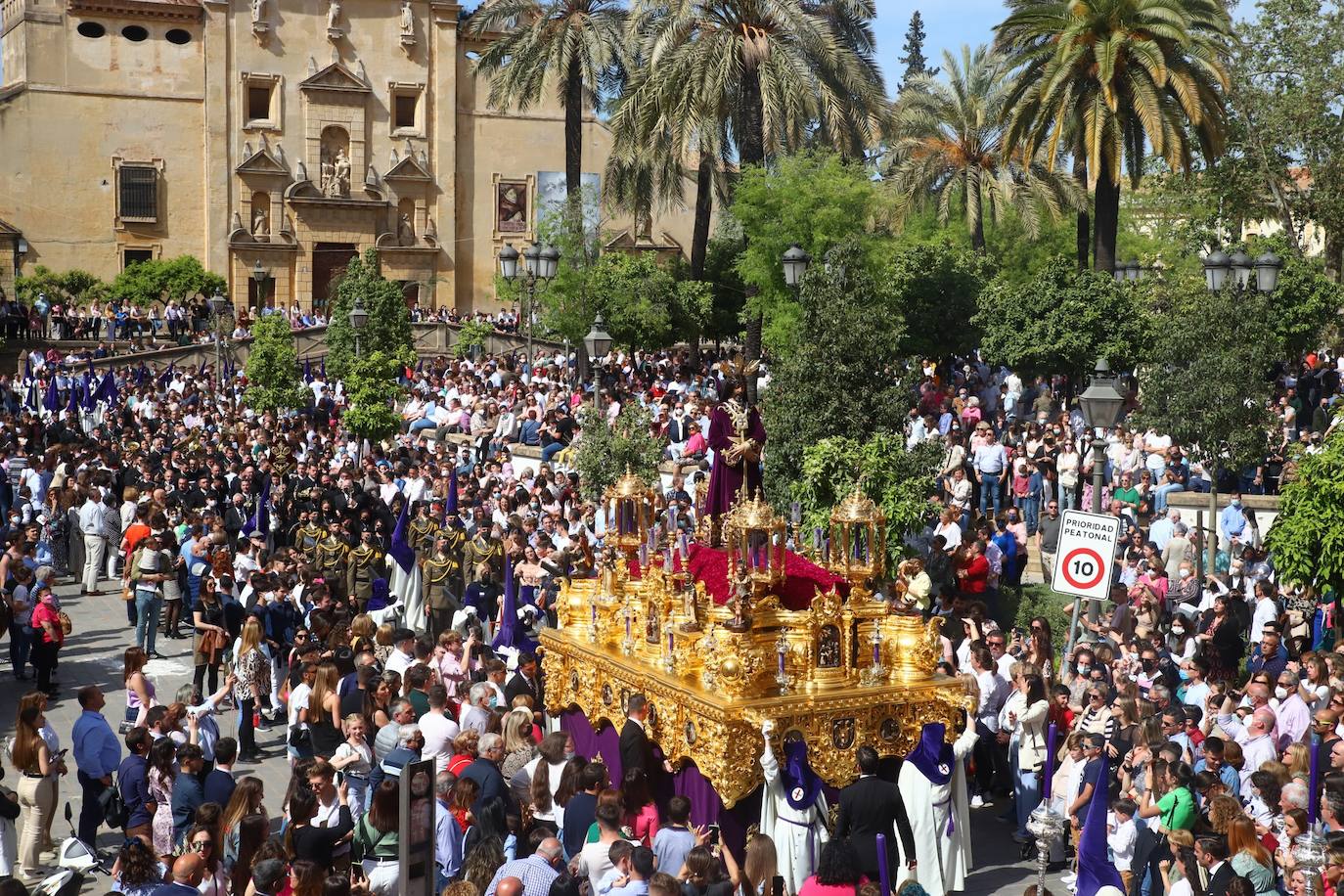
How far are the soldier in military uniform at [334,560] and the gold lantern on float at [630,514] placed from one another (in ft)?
17.6

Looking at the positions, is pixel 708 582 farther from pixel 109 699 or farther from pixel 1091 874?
pixel 109 699

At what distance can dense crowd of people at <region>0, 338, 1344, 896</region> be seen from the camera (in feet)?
30.9

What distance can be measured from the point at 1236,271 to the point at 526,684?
11.9 metres

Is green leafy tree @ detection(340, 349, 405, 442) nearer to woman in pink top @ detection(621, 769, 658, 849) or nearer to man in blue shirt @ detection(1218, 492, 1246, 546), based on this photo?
man in blue shirt @ detection(1218, 492, 1246, 546)

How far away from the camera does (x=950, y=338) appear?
32.5m

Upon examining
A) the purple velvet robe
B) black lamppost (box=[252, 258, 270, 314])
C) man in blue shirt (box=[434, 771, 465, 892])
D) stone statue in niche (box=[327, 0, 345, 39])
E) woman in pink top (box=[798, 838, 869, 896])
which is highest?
stone statue in niche (box=[327, 0, 345, 39])

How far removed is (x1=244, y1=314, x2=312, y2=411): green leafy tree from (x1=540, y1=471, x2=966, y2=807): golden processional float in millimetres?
21914

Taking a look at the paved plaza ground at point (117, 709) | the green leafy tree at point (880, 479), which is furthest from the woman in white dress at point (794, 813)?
the green leafy tree at point (880, 479)

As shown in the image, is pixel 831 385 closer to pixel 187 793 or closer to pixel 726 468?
pixel 726 468

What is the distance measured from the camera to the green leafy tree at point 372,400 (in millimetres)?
27328

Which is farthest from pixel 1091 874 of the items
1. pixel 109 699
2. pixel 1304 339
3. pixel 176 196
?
pixel 176 196

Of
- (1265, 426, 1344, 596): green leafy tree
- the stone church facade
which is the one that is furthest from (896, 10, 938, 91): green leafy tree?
(1265, 426, 1344, 596): green leafy tree

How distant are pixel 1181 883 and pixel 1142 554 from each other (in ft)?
26.1

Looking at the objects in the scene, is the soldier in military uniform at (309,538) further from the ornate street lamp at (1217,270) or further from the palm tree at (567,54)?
the palm tree at (567,54)
